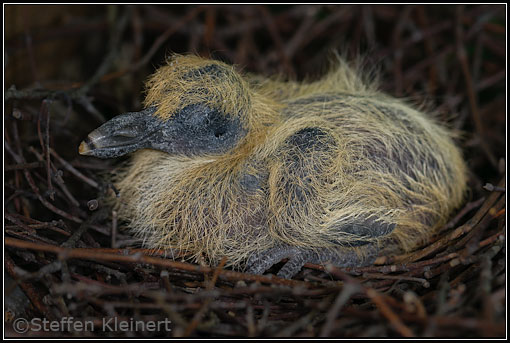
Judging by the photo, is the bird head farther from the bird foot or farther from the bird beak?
the bird foot

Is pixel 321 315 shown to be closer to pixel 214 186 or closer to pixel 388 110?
pixel 214 186

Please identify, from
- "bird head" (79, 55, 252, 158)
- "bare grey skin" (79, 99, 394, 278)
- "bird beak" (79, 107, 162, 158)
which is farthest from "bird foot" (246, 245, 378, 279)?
"bird beak" (79, 107, 162, 158)

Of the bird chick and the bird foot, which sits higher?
the bird chick

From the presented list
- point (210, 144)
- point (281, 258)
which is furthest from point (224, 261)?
point (210, 144)

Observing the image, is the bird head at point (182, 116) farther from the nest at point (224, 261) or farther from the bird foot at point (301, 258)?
the bird foot at point (301, 258)

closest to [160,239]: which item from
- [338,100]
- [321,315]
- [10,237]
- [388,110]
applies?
[10,237]

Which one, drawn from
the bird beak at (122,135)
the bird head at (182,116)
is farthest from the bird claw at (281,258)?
the bird beak at (122,135)
